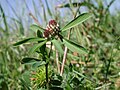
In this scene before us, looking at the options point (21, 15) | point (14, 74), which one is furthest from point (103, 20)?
point (14, 74)

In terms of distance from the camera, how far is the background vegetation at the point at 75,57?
75 centimetres

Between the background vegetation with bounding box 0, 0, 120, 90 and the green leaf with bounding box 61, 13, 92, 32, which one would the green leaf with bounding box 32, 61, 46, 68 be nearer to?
the background vegetation with bounding box 0, 0, 120, 90

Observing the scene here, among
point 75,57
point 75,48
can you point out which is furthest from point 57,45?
point 75,57

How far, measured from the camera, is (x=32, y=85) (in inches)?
29.8

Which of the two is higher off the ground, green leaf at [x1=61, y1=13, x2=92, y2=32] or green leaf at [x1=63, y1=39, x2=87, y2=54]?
green leaf at [x1=61, y1=13, x2=92, y2=32]

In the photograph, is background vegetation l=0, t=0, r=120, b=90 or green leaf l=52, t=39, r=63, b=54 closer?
green leaf l=52, t=39, r=63, b=54

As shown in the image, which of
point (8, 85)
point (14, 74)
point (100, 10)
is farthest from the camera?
point (100, 10)

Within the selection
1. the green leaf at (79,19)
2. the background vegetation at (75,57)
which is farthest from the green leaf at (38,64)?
the green leaf at (79,19)

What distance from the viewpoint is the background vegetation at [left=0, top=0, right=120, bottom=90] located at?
0.75 meters

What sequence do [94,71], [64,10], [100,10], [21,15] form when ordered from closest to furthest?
[94,71], [64,10], [100,10], [21,15]

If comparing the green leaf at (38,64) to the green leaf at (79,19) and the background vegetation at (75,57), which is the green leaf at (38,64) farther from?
the green leaf at (79,19)

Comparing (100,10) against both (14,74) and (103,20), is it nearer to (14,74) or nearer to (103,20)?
(103,20)

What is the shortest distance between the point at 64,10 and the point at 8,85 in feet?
1.60

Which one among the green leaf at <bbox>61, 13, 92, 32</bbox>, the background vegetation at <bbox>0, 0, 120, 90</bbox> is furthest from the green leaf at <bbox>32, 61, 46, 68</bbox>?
the green leaf at <bbox>61, 13, 92, 32</bbox>
